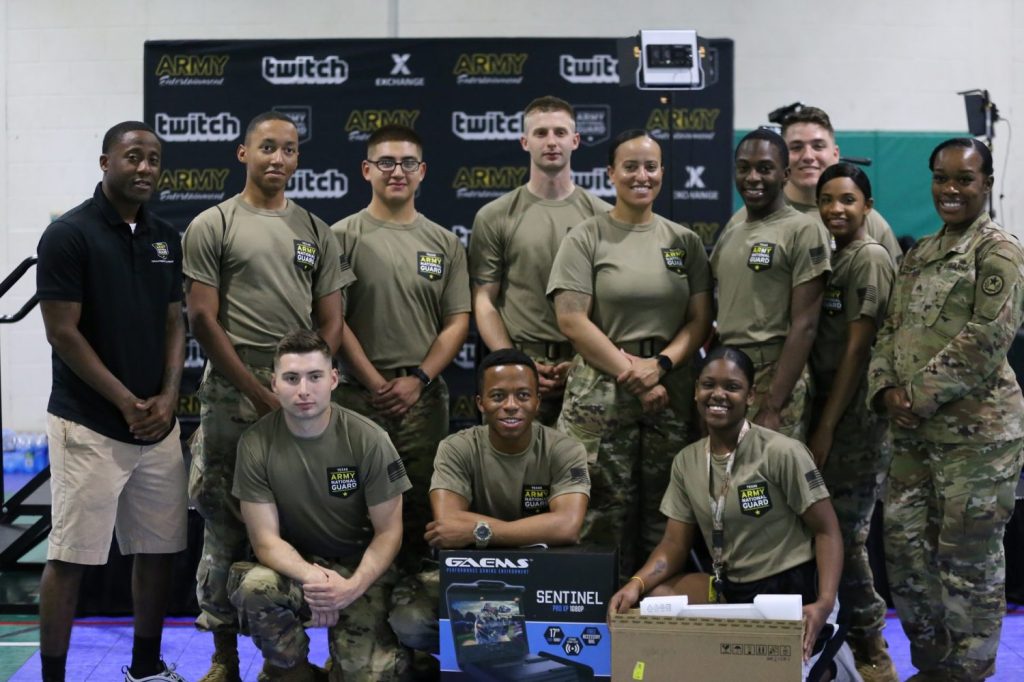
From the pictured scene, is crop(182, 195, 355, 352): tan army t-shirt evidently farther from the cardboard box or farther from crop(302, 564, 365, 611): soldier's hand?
the cardboard box

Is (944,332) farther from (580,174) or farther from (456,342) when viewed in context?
(580,174)

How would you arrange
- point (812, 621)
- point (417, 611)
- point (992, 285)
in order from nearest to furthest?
point (812, 621) < point (992, 285) < point (417, 611)

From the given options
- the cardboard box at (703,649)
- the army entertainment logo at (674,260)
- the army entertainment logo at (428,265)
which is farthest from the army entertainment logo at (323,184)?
the cardboard box at (703,649)

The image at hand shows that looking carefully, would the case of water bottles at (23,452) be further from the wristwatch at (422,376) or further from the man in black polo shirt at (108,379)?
the wristwatch at (422,376)

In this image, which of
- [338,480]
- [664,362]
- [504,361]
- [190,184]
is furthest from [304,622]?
[190,184]

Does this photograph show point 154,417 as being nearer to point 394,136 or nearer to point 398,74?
point 394,136

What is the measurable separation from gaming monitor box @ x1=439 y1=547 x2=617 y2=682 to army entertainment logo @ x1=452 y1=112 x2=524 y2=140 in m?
3.51

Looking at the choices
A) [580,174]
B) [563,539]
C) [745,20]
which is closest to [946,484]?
[563,539]

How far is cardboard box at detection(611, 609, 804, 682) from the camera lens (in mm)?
3127

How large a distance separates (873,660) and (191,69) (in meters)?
4.81

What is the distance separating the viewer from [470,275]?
4449 millimetres

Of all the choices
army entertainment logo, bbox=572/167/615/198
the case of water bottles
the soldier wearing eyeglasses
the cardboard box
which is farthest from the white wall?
the cardboard box

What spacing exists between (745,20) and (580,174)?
3.14 m

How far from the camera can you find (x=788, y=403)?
3898mm
